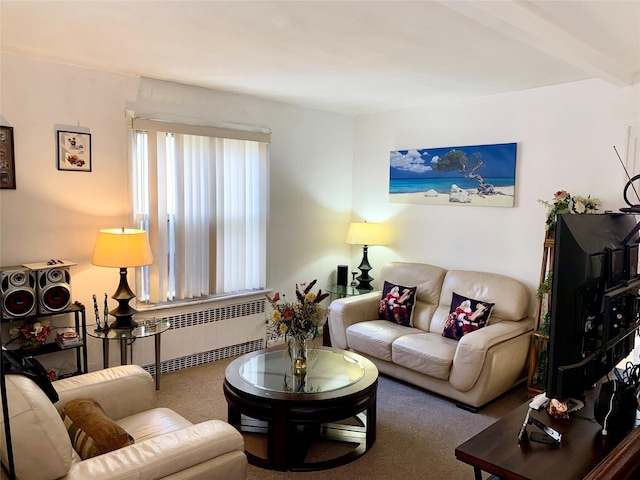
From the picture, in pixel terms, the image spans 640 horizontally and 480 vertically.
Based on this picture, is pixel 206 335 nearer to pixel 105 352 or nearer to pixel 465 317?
pixel 105 352

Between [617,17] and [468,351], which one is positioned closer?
[617,17]

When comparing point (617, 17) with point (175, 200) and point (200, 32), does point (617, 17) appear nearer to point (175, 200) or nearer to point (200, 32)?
point (200, 32)

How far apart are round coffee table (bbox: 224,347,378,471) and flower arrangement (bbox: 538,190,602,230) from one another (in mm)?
1728

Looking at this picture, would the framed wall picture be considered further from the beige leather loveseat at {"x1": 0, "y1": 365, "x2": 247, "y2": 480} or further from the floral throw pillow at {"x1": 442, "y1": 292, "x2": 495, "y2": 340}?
the floral throw pillow at {"x1": 442, "y1": 292, "x2": 495, "y2": 340}

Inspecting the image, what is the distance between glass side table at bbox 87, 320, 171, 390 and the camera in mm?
3365

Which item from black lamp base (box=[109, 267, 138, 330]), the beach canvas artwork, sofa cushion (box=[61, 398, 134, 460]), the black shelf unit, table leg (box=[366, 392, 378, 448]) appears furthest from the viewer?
the beach canvas artwork

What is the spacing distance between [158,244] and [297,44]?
2.02 metres

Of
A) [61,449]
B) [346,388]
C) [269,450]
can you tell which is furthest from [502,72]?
[61,449]

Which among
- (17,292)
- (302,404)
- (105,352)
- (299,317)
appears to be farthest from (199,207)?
(302,404)

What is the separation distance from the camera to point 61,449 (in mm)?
1617

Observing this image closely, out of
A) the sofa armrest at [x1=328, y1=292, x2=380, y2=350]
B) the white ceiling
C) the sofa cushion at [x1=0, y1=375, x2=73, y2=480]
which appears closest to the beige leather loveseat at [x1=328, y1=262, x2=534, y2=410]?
the sofa armrest at [x1=328, y1=292, x2=380, y2=350]

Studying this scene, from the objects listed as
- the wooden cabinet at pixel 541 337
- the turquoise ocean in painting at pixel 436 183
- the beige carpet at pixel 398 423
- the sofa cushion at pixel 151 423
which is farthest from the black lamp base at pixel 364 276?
the sofa cushion at pixel 151 423

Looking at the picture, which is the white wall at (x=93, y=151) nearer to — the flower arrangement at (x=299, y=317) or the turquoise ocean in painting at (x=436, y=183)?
the turquoise ocean in painting at (x=436, y=183)

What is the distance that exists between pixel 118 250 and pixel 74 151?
0.85m
